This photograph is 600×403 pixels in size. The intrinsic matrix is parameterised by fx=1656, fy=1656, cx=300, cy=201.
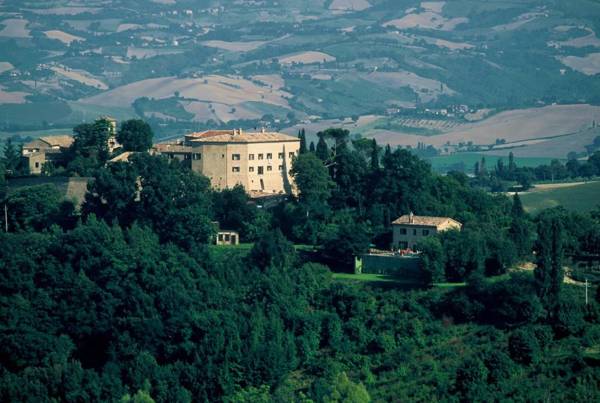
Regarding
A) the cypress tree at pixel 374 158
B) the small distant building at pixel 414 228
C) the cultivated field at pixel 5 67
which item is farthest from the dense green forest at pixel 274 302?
the cultivated field at pixel 5 67

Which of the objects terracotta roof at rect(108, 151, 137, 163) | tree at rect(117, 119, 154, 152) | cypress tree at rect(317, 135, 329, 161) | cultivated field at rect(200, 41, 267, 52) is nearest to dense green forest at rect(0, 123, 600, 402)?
terracotta roof at rect(108, 151, 137, 163)

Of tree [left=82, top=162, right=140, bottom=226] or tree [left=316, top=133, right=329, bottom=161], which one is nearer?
tree [left=82, top=162, right=140, bottom=226]

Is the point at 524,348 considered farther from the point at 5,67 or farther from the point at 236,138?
the point at 5,67

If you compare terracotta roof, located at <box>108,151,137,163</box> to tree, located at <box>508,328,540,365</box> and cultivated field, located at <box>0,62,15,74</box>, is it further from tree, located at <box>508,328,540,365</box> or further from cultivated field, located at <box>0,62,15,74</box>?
cultivated field, located at <box>0,62,15,74</box>

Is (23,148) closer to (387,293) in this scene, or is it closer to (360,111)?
(387,293)

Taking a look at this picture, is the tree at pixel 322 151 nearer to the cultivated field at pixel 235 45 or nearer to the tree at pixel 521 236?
the tree at pixel 521 236

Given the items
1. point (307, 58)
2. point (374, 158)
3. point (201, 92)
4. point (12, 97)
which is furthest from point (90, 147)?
point (307, 58)
